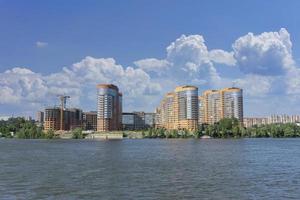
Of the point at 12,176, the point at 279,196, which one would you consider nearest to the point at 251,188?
the point at 279,196

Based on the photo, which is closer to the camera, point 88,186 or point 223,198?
point 223,198

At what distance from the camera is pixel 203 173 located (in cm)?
4478

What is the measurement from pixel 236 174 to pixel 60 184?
16925mm

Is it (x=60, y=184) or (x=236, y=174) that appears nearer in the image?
(x=60, y=184)

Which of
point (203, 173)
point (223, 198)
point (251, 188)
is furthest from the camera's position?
point (203, 173)

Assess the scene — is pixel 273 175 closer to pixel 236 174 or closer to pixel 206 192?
pixel 236 174

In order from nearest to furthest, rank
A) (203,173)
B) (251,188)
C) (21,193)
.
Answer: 1. (21,193)
2. (251,188)
3. (203,173)

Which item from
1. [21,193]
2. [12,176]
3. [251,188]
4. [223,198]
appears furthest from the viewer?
[12,176]

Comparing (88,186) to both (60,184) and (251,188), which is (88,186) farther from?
(251,188)

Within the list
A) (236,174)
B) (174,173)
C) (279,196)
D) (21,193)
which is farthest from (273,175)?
(21,193)

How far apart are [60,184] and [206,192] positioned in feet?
37.2

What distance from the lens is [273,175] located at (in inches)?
1710

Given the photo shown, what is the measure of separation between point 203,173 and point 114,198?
16.9 meters

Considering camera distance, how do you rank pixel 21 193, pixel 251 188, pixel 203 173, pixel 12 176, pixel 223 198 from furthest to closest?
pixel 203 173 < pixel 12 176 < pixel 251 188 < pixel 21 193 < pixel 223 198
